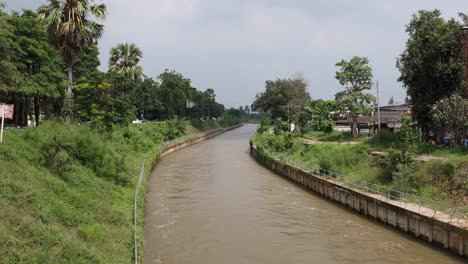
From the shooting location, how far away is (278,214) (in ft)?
97.2

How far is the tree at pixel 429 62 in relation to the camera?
126ft

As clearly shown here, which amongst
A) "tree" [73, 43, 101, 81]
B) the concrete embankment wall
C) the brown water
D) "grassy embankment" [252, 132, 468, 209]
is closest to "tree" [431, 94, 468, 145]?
"grassy embankment" [252, 132, 468, 209]

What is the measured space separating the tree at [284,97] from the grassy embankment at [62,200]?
7531 centimetres

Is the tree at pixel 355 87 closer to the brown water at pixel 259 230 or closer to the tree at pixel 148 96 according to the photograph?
the brown water at pixel 259 230

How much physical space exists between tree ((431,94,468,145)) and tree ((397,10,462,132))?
12.7 ft

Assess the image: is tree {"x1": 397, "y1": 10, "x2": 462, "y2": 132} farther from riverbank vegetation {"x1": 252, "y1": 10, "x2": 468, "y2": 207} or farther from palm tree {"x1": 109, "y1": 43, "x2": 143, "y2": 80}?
palm tree {"x1": 109, "y1": 43, "x2": 143, "y2": 80}

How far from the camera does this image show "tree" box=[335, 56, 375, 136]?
57031mm

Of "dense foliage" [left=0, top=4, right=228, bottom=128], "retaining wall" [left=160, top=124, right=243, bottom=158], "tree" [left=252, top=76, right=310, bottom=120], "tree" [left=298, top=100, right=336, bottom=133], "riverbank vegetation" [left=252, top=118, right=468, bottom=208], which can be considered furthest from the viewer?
"tree" [left=252, top=76, right=310, bottom=120]

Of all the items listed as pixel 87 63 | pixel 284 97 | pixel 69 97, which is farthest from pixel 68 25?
pixel 284 97

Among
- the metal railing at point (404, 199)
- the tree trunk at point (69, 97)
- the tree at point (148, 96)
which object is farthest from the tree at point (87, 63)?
the metal railing at point (404, 199)

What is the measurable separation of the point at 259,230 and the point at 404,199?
8.43 m

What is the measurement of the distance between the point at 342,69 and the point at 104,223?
149 ft

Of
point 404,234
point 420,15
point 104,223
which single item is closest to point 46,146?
point 104,223

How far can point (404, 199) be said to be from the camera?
25438mm
